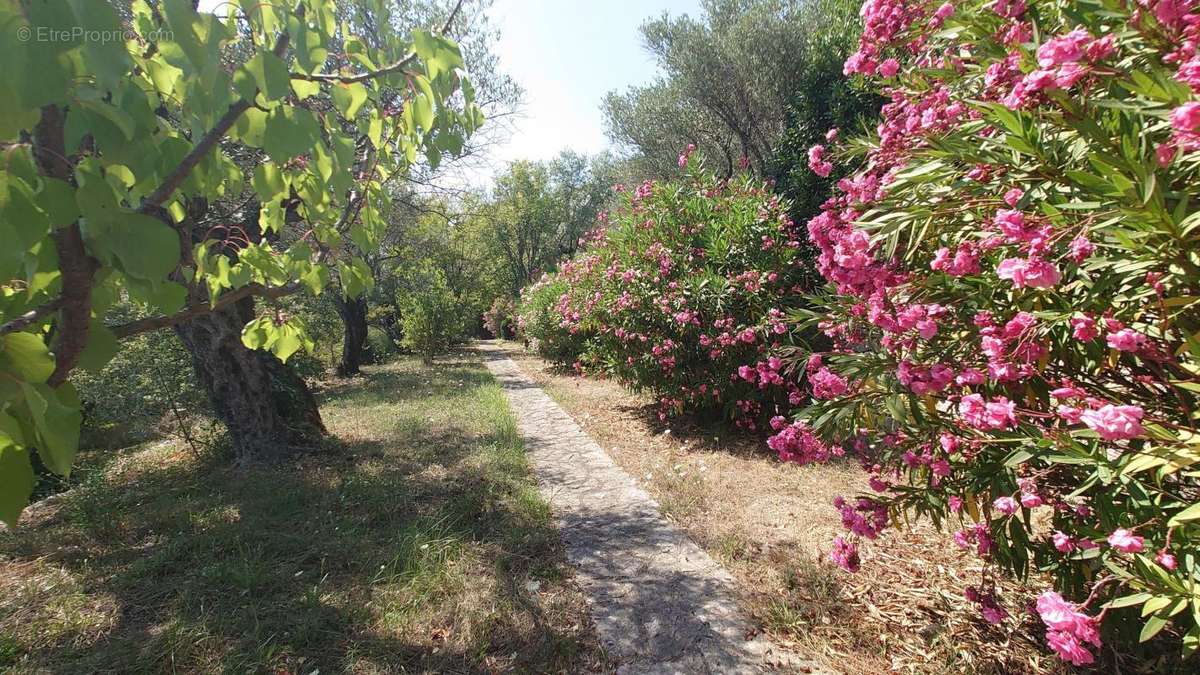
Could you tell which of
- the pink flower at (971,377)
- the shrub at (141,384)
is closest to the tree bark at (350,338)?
the shrub at (141,384)

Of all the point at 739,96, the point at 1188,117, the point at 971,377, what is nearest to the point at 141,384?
the point at 971,377

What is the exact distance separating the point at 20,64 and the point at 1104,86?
2404 millimetres

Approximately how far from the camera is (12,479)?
31.8 inches

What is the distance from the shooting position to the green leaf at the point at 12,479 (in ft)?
2.61

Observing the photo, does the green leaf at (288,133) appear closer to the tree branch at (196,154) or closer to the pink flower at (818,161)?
the tree branch at (196,154)

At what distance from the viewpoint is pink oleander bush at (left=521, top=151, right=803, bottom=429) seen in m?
4.92

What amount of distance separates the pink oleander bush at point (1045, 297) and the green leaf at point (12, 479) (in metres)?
2.19

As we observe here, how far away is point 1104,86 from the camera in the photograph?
133 cm

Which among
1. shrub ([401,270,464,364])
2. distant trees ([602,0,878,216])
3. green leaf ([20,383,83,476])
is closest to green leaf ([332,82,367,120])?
green leaf ([20,383,83,476])

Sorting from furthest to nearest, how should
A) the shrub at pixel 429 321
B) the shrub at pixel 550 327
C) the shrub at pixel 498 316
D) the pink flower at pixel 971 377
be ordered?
1. the shrub at pixel 498 316
2. the shrub at pixel 429 321
3. the shrub at pixel 550 327
4. the pink flower at pixel 971 377

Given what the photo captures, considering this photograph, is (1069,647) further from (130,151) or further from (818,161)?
(130,151)

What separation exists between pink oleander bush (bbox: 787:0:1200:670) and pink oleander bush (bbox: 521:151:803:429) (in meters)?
2.40

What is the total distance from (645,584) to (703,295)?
3.11 meters

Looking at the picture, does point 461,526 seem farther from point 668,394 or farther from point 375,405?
point 375,405
